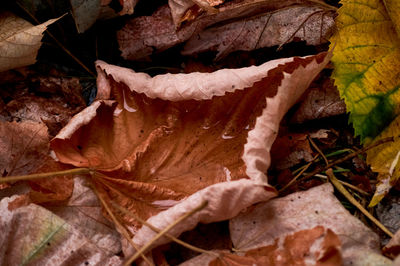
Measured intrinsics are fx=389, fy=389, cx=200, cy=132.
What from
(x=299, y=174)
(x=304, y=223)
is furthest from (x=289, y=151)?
(x=304, y=223)

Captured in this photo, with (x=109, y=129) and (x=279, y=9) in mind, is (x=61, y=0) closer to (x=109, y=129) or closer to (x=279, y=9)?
(x=109, y=129)

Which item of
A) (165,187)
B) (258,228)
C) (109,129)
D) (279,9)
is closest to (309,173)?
(258,228)

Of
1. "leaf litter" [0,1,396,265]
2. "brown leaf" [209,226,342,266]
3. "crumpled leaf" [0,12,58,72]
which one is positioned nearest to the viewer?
"brown leaf" [209,226,342,266]

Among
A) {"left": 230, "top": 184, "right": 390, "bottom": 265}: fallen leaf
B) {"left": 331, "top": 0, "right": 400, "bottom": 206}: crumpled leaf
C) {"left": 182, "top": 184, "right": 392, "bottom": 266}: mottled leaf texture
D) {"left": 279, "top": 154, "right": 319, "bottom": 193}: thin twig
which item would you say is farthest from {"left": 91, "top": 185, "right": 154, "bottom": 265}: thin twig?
{"left": 331, "top": 0, "right": 400, "bottom": 206}: crumpled leaf

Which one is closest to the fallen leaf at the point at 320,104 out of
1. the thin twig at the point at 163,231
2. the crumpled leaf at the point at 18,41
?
the thin twig at the point at 163,231

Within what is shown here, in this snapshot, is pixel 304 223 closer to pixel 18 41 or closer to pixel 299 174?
pixel 299 174

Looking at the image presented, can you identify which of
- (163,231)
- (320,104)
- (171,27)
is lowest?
(163,231)

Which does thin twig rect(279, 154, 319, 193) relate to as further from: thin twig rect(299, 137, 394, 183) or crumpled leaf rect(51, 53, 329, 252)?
crumpled leaf rect(51, 53, 329, 252)
